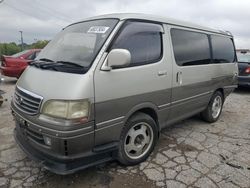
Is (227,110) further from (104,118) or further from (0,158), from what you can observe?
(0,158)

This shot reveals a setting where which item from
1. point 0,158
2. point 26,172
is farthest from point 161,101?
point 0,158

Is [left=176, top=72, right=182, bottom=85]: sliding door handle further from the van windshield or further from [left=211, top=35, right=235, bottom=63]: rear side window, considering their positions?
[left=211, top=35, right=235, bottom=63]: rear side window

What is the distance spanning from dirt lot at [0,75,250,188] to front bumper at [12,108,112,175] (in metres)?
0.37

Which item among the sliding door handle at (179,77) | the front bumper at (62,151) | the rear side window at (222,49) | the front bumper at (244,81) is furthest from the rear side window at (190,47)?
the front bumper at (244,81)

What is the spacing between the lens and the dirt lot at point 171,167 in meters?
2.93

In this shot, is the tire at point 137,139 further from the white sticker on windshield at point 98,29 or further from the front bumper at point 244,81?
the front bumper at point 244,81

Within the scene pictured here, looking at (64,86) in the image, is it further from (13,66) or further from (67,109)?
(13,66)

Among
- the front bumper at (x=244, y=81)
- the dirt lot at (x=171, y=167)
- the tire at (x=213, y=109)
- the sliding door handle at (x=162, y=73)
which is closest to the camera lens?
the dirt lot at (x=171, y=167)

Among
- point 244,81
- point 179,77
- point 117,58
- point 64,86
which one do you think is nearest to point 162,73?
point 179,77

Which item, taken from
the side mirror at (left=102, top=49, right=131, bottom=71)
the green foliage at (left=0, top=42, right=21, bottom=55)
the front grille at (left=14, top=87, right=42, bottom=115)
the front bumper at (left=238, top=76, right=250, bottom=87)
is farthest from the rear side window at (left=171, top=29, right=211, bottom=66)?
the green foliage at (left=0, top=42, right=21, bottom=55)

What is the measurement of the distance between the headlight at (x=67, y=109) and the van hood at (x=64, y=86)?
2.0 inches

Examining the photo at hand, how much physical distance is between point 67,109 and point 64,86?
0.84 feet

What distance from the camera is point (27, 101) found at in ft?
9.19

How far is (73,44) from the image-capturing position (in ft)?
10.5
